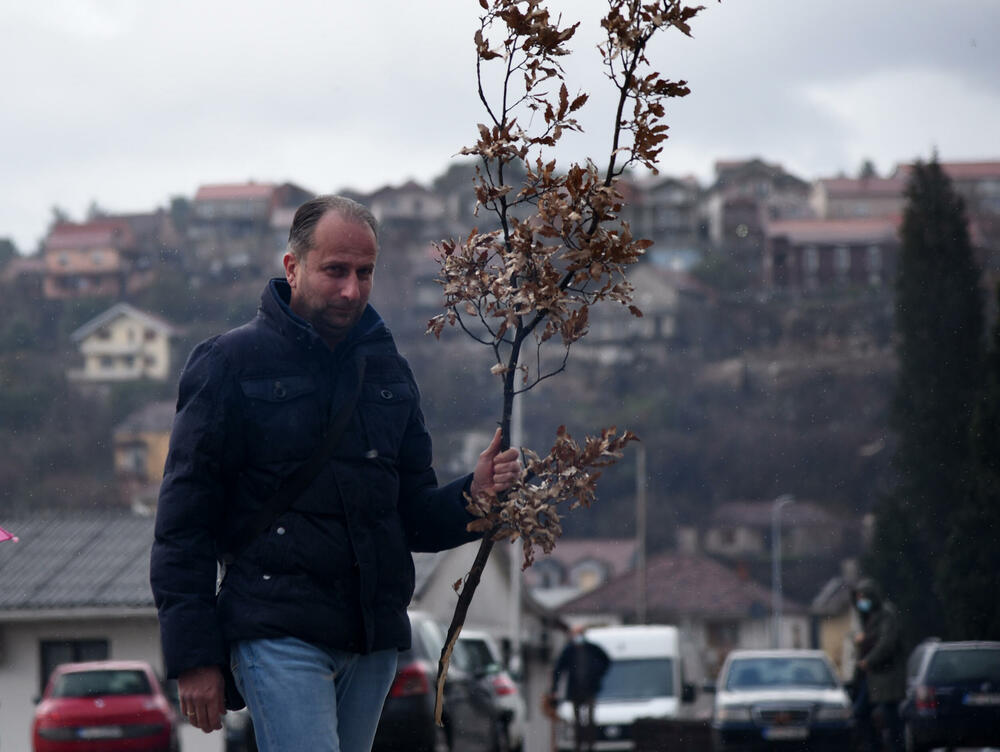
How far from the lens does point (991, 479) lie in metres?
33.2

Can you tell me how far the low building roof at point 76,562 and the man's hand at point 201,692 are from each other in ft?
88.3

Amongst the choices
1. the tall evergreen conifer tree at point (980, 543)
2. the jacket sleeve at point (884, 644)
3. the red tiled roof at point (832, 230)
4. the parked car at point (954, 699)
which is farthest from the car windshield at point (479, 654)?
the red tiled roof at point (832, 230)

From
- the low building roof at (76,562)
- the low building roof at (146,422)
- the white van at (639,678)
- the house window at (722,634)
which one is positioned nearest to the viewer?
the white van at (639,678)

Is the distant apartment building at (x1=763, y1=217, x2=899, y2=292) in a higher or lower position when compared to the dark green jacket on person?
higher

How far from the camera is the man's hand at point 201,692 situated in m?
3.56

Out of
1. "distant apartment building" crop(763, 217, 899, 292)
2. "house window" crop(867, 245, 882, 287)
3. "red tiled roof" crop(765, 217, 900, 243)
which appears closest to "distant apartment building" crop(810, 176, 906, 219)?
"red tiled roof" crop(765, 217, 900, 243)

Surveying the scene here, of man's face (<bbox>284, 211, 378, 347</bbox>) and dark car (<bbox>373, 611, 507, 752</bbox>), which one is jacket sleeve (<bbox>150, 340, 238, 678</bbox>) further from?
dark car (<bbox>373, 611, 507, 752</bbox>)

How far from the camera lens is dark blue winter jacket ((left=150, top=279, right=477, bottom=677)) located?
3604mm

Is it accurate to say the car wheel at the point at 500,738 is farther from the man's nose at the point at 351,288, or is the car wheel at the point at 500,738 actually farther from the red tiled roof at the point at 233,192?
the red tiled roof at the point at 233,192

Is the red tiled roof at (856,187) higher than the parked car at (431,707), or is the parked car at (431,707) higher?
the red tiled roof at (856,187)

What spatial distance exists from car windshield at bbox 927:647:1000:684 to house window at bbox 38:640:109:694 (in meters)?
19.4

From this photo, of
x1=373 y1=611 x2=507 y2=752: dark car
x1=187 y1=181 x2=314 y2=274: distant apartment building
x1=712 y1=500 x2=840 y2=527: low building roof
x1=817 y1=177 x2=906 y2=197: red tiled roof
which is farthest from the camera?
x1=817 y1=177 x2=906 y2=197: red tiled roof

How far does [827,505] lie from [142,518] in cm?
7523

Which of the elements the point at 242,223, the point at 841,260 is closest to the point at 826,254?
the point at 841,260
